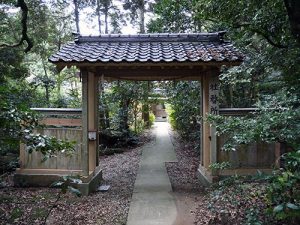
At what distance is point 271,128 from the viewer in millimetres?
3672

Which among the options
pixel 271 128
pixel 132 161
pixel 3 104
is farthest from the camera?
pixel 132 161

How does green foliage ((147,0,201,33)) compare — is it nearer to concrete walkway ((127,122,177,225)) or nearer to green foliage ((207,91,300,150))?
concrete walkway ((127,122,177,225))

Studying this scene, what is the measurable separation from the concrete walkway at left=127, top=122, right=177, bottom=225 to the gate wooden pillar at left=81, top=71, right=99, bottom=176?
1.06 m

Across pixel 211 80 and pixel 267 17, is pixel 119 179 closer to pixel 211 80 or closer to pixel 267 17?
pixel 211 80

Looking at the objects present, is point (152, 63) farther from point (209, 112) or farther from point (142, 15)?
point (142, 15)

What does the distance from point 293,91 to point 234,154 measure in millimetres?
2682

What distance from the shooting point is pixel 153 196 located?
6.20 metres

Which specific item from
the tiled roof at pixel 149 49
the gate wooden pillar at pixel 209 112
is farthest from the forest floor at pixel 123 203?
the tiled roof at pixel 149 49

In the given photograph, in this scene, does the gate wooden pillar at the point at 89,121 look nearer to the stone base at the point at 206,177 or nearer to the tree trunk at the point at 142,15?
the stone base at the point at 206,177

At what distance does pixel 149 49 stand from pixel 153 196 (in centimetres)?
290

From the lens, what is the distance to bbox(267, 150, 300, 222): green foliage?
2.39m

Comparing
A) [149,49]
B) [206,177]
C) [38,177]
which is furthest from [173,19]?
[38,177]

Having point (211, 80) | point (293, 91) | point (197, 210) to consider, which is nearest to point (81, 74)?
point (211, 80)

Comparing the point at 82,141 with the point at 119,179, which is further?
the point at 119,179
